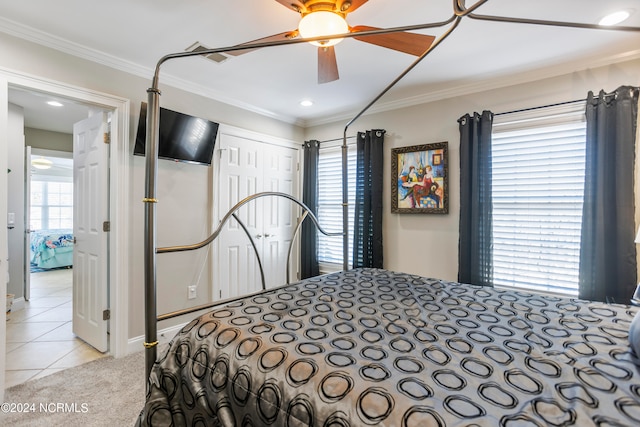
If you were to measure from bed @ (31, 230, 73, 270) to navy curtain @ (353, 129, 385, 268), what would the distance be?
6.21m

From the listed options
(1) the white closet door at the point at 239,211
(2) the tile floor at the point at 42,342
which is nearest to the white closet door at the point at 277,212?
(1) the white closet door at the point at 239,211

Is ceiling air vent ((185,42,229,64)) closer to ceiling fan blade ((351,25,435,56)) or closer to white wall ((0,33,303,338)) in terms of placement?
white wall ((0,33,303,338))

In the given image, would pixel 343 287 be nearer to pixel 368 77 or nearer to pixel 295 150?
pixel 368 77

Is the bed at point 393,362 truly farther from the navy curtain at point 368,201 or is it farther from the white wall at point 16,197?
the white wall at point 16,197

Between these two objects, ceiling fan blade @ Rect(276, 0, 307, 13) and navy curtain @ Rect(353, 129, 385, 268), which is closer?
ceiling fan blade @ Rect(276, 0, 307, 13)

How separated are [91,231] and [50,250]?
4727 millimetres

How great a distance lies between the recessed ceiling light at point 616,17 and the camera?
1833mm

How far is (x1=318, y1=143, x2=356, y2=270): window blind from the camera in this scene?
154 inches

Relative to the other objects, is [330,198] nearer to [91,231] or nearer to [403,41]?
[403,41]

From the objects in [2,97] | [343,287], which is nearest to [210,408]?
[343,287]

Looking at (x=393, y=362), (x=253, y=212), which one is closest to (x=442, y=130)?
(x=253, y=212)

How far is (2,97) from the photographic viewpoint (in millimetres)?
1931

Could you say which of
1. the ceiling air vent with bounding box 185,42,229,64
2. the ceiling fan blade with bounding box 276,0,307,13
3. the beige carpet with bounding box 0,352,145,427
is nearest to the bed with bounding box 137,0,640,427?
the ceiling fan blade with bounding box 276,0,307,13

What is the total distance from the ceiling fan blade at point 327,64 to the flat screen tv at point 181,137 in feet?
4.63
